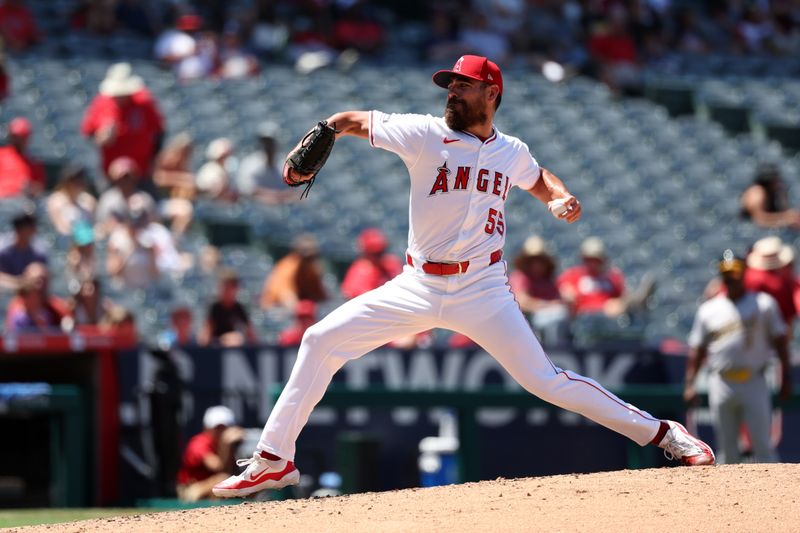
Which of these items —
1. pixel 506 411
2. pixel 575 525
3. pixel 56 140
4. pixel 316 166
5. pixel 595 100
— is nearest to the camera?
pixel 575 525

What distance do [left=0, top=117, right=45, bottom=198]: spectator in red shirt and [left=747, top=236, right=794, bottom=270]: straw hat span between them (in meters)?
5.97

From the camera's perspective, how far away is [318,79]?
607 inches

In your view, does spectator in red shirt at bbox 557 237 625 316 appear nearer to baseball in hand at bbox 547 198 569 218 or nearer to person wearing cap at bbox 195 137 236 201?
person wearing cap at bbox 195 137 236 201

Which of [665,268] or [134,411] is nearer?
[134,411]

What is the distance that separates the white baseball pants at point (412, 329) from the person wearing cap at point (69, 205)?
5865mm

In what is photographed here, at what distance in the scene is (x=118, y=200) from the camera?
37.3 feet

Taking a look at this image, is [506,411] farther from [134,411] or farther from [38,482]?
[38,482]

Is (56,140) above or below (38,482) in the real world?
above

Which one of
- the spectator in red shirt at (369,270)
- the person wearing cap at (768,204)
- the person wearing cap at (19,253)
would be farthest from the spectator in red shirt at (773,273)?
the person wearing cap at (19,253)

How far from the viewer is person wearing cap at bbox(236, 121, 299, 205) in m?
12.7

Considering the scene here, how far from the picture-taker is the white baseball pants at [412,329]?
18.7 feet

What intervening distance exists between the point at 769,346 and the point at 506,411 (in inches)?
74.8

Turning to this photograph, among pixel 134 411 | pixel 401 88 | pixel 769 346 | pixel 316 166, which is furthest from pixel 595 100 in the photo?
pixel 316 166

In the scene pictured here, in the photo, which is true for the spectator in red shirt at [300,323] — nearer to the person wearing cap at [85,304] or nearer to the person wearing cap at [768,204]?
the person wearing cap at [85,304]
